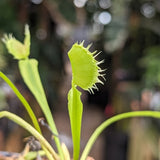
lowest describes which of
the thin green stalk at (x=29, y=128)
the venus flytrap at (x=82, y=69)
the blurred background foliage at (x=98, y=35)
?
the thin green stalk at (x=29, y=128)

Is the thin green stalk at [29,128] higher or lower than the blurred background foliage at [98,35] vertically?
lower

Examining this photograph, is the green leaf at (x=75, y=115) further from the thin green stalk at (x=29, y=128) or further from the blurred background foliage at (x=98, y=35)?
the blurred background foliage at (x=98, y=35)

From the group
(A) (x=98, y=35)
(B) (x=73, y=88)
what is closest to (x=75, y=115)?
(B) (x=73, y=88)

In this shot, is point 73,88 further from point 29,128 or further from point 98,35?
point 98,35

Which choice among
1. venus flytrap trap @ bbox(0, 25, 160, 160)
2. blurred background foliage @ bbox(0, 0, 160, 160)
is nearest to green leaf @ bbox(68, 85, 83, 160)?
venus flytrap trap @ bbox(0, 25, 160, 160)

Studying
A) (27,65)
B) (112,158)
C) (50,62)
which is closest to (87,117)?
(112,158)

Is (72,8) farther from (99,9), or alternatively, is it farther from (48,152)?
(48,152)

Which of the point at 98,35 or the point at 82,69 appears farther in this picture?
the point at 98,35

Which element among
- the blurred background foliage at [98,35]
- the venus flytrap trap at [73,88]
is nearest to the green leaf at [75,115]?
the venus flytrap trap at [73,88]
